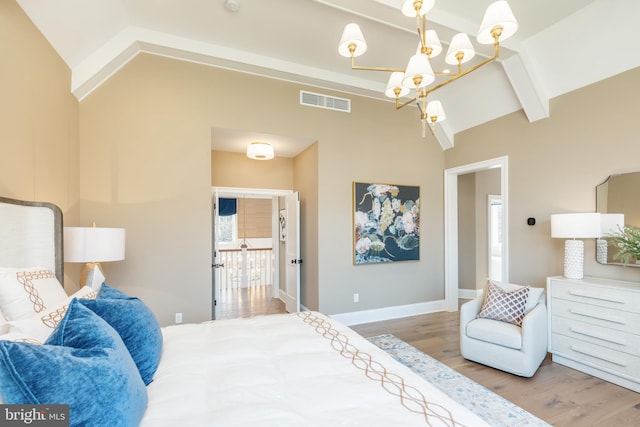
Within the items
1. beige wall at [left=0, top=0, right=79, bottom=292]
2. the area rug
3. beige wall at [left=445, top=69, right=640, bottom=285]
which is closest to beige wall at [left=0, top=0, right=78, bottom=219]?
beige wall at [left=0, top=0, right=79, bottom=292]

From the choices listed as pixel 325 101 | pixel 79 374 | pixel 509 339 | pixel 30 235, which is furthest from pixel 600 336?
pixel 30 235

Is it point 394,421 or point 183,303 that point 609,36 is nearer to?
point 394,421

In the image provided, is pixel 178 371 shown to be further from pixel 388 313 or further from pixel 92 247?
pixel 388 313

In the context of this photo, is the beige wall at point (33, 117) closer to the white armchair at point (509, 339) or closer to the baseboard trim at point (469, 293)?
the white armchair at point (509, 339)

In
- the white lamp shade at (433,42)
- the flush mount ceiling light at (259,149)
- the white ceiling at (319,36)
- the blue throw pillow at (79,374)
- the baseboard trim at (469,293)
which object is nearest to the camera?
the blue throw pillow at (79,374)

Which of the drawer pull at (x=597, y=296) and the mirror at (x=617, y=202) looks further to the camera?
the mirror at (x=617, y=202)

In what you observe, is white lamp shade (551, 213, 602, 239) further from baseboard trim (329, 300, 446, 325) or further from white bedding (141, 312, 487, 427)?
white bedding (141, 312, 487, 427)

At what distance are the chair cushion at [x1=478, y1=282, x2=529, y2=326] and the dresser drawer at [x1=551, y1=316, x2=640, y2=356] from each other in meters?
0.43

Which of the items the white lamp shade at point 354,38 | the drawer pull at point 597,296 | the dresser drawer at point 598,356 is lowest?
the dresser drawer at point 598,356

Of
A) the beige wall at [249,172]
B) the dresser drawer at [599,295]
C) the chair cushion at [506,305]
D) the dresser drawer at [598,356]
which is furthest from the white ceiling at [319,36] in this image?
the dresser drawer at [598,356]

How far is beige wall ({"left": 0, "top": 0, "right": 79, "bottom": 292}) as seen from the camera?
191 centimetres

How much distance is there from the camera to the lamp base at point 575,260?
3.01m

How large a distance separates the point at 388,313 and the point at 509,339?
1.91 metres

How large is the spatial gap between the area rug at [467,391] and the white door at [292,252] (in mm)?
1654
